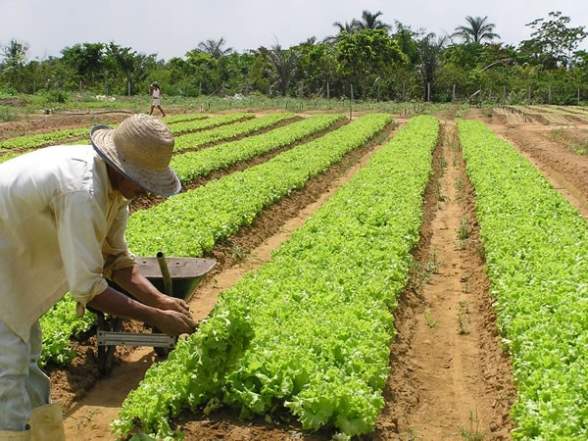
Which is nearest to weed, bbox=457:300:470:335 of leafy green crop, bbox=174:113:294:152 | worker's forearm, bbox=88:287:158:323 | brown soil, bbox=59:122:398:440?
brown soil, bbox=59:122:398:440

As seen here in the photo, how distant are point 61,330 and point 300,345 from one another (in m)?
2.57

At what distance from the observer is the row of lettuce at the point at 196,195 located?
7.09 metres

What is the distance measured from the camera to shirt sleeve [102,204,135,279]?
4840 mm

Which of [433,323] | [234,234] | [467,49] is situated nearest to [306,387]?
[433,323]

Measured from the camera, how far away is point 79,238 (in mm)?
3857

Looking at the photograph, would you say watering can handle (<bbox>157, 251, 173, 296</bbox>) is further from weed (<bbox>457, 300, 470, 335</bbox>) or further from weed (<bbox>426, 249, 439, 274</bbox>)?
weed (<bbox>426, 249, 439, 274</bbox>)

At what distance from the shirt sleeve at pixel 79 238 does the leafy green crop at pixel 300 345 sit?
1.57 meters

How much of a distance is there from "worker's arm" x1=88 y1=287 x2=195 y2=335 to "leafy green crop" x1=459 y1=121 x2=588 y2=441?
276 cm

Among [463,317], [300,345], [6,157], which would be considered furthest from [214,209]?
[6,157]

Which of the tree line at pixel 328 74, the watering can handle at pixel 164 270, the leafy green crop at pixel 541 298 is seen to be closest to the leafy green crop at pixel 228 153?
the leafy green crop at pixel 541 298

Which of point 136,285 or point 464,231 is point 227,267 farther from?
point 136,285

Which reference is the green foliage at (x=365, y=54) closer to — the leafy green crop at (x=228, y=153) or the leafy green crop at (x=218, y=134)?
the leafy green crop at (x=218, y=134)

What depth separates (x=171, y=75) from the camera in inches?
2943

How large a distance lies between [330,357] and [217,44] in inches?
3272
